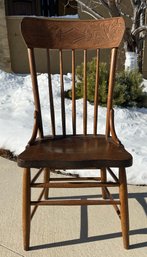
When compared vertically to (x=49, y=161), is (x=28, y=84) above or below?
below

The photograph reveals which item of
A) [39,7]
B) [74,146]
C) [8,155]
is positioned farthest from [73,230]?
[39,7]

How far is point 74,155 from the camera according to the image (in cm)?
137

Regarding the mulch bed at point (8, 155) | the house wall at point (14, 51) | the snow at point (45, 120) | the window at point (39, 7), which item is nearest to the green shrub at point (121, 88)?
the snow at point (45, 120)

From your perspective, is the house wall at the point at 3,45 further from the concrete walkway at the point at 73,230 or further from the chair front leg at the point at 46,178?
the chair front leg at the point at 46,178

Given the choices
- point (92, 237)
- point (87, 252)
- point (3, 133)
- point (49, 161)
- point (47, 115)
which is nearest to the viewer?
point (49, 161)

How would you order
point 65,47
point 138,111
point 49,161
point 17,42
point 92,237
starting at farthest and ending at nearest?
point 17,42 < point 138,111 < point 65,47 < point 92,237 < point 49,161

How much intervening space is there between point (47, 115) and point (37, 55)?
3768mm

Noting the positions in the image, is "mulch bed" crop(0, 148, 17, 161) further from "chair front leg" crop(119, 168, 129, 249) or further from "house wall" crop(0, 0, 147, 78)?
"house wall" crop(0, 0, 147, 78)

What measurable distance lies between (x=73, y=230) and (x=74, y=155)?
465mm

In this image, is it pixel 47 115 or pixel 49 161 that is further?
pixel 47 115

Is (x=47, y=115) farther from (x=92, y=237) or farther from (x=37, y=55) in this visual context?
(x=37, y=55)

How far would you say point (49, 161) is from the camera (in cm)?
129

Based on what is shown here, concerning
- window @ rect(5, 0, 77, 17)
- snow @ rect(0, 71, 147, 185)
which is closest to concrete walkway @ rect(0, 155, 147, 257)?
snow @ rect(0, 71, 147, 185)

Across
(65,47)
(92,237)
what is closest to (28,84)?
(65,47)
